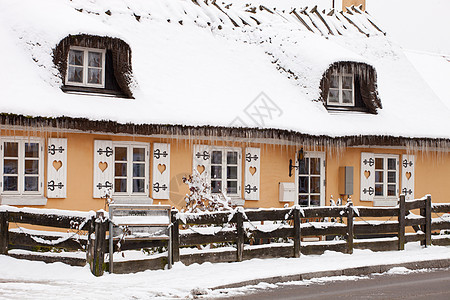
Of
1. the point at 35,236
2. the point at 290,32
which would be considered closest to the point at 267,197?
the point at 290,32

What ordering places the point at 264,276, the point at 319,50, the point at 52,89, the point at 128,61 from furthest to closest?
the point at 319,50, the point at 128,61, the point at 52,89, the point at 264,276

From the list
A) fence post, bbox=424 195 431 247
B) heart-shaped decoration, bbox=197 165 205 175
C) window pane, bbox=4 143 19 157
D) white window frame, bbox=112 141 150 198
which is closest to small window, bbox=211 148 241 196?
heart-shaped decoration, bbox=197 165 205 175

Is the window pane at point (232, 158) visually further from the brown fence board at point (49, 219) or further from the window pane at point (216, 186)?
the brown fence board at point (49, 219)

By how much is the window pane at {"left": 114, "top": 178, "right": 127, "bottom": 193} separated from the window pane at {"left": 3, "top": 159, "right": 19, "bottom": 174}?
214 cm

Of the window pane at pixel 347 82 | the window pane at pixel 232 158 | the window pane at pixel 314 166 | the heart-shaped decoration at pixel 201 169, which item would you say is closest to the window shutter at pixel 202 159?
the heart-shaped decoration at pixel 201 169

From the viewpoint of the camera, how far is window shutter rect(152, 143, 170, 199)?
47.7 ft

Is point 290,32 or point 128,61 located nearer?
point 128,61

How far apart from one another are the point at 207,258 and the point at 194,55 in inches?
274

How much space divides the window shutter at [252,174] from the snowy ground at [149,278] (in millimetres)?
3367

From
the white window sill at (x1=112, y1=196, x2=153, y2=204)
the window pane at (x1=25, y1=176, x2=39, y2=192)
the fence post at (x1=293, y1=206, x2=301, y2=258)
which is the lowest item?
the fence post at (x1=293, y1=206, x2=301, y2=258)

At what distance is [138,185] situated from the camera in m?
14.5

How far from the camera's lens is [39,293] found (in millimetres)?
8562

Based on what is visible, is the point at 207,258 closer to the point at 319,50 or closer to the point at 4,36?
the point at 4,36

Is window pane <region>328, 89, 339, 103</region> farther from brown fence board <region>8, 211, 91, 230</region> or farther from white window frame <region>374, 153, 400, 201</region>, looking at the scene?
brown fence board <region>8, 211, 91, 230</region>
